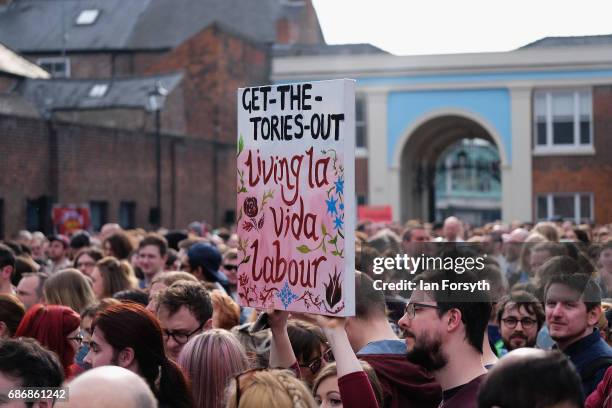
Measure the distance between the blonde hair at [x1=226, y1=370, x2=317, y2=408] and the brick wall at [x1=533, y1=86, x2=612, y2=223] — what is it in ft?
119

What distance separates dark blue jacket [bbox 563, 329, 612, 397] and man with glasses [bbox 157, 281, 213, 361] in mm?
2110

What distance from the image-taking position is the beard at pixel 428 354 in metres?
5.21

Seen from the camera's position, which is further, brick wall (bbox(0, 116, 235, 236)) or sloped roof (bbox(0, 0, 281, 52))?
sloped roof (bbox(0, 0, 281, 52))

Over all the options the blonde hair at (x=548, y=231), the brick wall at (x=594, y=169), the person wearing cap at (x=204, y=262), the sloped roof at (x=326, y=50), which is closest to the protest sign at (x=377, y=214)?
the brick wall at (x=594, y=169)

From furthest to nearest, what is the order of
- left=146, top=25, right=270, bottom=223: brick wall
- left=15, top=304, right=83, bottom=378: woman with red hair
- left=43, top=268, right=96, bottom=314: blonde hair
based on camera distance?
left=146, top=25, right=270, bottom=223: brick wall < left=43, top=268, right=96, bottom=314: blonde hair < left=15, top=304, right=83, bottom=378: woman with red hair

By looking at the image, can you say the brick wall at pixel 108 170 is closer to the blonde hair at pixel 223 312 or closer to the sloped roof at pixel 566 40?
the sloped roof at pixel 566 40

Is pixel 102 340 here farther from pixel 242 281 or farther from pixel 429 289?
pixel 429 289

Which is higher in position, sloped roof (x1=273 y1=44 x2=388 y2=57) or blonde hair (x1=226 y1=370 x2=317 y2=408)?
sloped roof (x1=273 y1=44 x2=388 y2=57)

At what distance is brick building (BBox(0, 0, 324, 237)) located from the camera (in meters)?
32.2

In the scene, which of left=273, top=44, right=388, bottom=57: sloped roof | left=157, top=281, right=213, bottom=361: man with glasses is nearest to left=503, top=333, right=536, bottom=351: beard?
left=157, top=281, right=213, bottom=361: man with glasses

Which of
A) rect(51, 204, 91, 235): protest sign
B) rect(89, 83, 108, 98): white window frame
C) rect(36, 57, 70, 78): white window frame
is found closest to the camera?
rect(51, 204, 91, 235): protest sign

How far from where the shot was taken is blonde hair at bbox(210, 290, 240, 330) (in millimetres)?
8102

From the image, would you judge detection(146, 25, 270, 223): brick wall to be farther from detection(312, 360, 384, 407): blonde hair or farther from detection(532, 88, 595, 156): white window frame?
detection(312, 360, 384, 407): blonde hair

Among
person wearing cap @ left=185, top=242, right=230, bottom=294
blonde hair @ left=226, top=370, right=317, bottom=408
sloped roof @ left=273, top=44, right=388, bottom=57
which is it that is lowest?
blonde hair @ left=226, top=370, right=317, bottom=408
